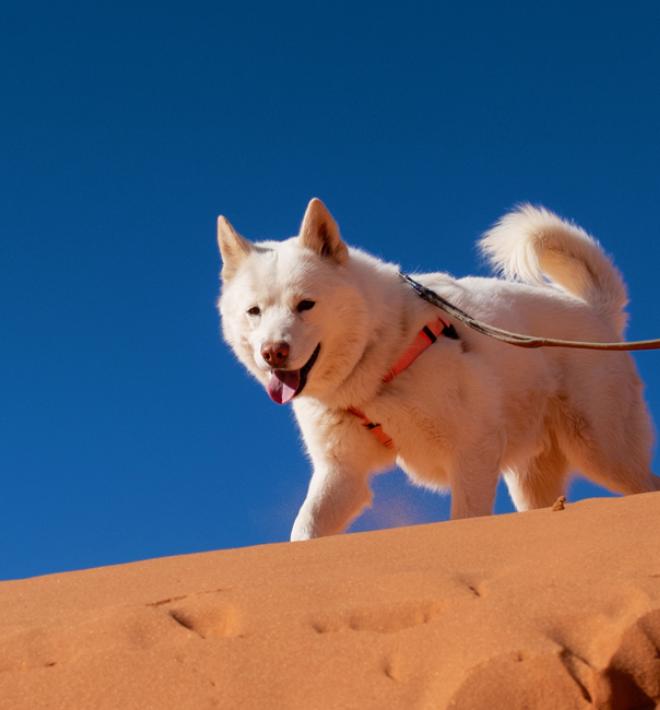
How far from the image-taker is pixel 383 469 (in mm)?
6109

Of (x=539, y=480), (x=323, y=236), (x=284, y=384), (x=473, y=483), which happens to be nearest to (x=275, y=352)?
(x=284, y=384)

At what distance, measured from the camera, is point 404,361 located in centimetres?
589

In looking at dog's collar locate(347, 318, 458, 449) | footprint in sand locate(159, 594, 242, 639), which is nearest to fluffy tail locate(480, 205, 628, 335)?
dog's collar locate(347, 318, 458, 449)

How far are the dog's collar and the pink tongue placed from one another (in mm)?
379

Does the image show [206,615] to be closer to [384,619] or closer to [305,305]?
[384,619]

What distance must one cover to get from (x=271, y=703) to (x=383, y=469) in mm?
3827

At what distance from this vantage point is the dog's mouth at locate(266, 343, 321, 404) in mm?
5707

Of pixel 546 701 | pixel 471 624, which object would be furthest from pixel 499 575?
pixel 546 701

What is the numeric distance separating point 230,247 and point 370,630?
12.4ft

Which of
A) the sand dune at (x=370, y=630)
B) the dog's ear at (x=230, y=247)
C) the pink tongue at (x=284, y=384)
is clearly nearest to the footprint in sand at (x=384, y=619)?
the sand dune at (x=370, y=630)

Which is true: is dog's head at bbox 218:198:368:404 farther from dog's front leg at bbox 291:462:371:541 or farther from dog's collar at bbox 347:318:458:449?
dog's front leg at bbox 291:462:371:541

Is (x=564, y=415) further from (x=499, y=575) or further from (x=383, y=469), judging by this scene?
(x=499, y=575)

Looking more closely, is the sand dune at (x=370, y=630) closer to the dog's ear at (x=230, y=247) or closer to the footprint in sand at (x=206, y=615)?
the footprint in sand at (x=206, y=615)

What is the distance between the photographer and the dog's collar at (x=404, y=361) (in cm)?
588
